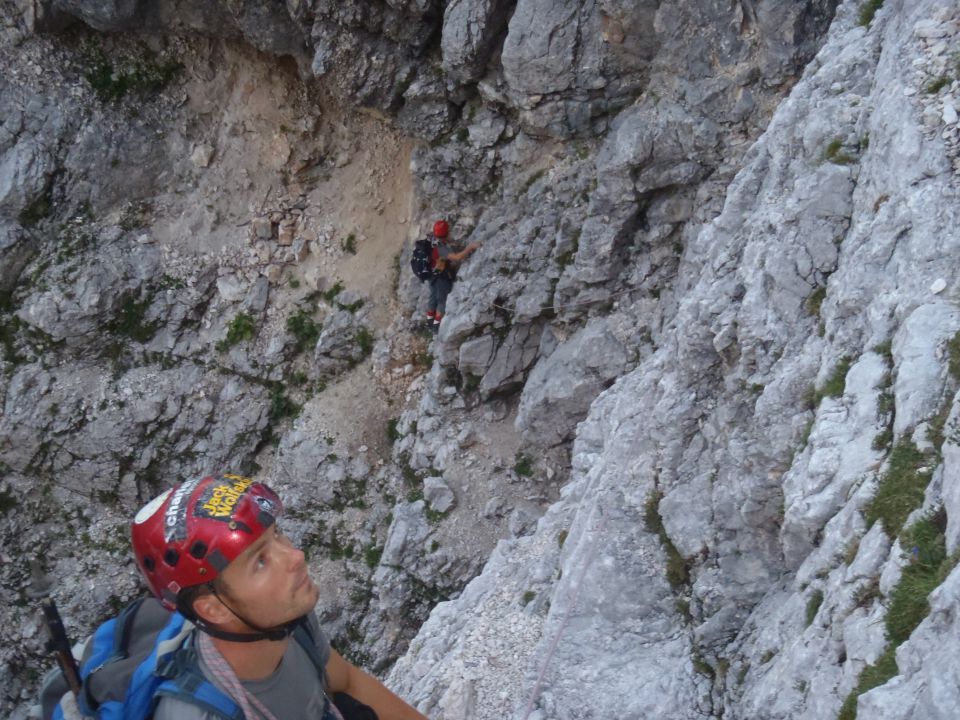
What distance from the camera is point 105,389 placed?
1995cm

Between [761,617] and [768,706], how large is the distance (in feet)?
2.90

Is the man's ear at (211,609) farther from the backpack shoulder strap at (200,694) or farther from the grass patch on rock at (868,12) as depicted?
the grass patch on rock at (868,12)

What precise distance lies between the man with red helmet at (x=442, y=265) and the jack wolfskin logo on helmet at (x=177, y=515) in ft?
44.4

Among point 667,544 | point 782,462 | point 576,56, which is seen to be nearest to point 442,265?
point 576,56

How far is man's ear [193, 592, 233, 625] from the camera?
9.87 feet

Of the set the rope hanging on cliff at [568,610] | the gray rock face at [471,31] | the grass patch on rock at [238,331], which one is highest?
the gray rock face at [471,31]

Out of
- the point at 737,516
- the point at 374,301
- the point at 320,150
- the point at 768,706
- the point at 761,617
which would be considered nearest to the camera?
the point at 768,706

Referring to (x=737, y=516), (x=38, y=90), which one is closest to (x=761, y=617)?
(x=737, y=516)

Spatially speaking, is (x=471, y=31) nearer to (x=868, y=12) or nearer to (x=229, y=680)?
(x=868, y=12)

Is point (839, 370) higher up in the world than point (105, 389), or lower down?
higher up

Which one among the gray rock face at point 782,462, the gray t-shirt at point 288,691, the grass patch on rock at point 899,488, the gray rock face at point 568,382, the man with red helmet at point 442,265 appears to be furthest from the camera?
the man with red helmet at point 442,265

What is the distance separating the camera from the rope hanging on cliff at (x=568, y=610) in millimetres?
6043

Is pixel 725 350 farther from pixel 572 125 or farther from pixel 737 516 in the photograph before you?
pixel 572 125

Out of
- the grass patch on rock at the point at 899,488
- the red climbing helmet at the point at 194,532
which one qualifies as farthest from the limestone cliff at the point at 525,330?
the red climbing helmet at the point at 194,532
